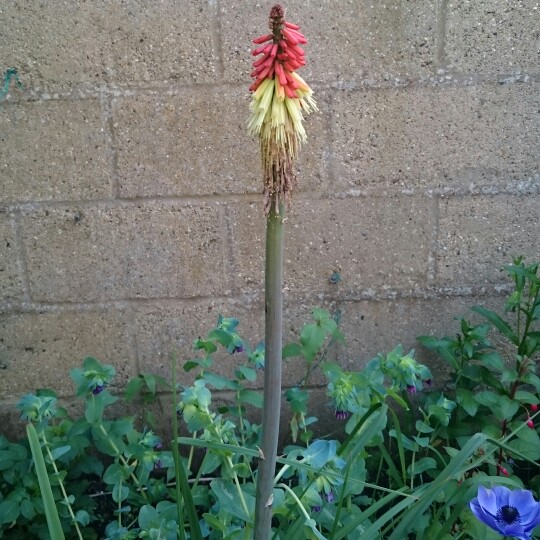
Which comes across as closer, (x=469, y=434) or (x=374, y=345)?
(x=469, y=434)

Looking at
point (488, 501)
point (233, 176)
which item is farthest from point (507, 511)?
point (233, 176)

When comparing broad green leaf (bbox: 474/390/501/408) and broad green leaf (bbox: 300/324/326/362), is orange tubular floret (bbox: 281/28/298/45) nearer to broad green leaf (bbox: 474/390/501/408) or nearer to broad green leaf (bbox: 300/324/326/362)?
broad green leaf (bbox: 300/324/326/362)

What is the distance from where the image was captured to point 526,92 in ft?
6.54

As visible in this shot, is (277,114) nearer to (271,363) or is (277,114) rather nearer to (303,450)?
(271,363)

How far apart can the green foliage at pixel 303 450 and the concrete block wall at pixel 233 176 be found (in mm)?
179

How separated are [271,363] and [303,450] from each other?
575 millimetres

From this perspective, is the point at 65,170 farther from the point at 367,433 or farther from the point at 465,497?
the point at 465,497

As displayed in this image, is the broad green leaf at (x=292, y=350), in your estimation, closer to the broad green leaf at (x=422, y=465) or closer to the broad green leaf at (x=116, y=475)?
the broad green leaf at (x=422, y=465)

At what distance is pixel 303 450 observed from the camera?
54.4 inches

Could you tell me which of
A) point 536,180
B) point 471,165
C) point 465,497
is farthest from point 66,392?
point 536,180

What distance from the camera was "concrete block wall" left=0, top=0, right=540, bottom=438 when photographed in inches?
76.1

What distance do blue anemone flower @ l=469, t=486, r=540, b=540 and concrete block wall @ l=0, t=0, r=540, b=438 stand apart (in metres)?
0.96

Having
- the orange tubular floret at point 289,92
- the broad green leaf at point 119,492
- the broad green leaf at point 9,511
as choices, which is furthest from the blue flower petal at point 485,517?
the broad green leaf at point 9,511

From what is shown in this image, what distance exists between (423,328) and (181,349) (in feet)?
2.93
